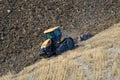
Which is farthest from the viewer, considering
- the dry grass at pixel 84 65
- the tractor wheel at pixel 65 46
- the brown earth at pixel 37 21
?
the brown earth at pixel 37 21

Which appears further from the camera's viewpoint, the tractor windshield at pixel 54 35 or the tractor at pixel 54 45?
the tractor windshield at pixel 54 35

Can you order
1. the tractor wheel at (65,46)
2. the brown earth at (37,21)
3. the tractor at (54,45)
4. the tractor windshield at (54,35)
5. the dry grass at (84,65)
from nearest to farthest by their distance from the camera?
the dry grass at (84,65), the tractor at (54,45), the tractor wheel at (65,46), the tractor windshield at (54,35), the brown earth at (37,21)


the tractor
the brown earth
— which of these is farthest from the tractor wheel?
the brown earth

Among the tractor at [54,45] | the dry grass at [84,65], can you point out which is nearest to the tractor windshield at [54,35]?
the tractor at [54,45]

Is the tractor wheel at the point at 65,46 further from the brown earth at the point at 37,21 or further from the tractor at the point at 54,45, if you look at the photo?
the brown earth at the point at 37,21

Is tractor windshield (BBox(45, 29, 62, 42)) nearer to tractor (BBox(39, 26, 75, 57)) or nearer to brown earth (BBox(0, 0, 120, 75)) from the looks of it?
tractor (BBox(39, 26, 75, 57))

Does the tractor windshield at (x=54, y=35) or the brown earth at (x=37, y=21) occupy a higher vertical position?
the tractor windshield at (x=54, y=35)
